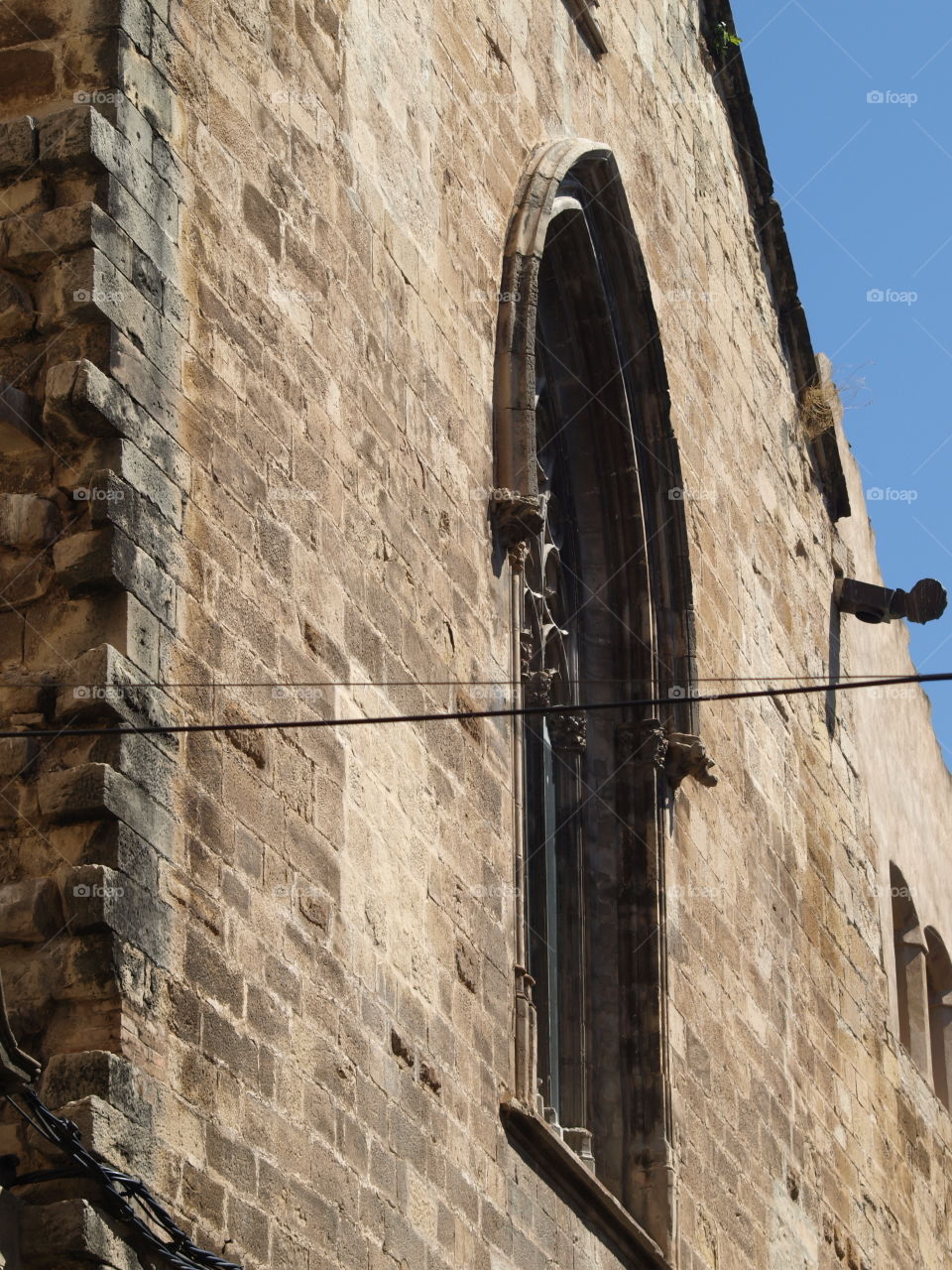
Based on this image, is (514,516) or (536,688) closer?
(514,516)

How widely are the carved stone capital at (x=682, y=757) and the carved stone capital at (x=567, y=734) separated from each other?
57 centimetres

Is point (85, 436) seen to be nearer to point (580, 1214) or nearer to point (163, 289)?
point (163, 289)

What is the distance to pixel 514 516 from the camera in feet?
28.6

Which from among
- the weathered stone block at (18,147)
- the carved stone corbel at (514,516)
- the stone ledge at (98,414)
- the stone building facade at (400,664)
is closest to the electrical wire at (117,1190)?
the stone building facade at (400,664)

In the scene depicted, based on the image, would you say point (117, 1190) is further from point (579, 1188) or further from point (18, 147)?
point (579, 1188)

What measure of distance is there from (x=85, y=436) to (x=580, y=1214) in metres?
3.47

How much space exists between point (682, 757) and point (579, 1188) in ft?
7.91

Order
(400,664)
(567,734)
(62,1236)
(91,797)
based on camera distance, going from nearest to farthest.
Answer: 1. (62,1236)
2. (91,797)
3. (400,664)
4. (567,734)

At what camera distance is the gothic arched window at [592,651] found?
9117 millimetres

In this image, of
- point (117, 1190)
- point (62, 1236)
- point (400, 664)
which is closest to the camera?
point (62, 1236)

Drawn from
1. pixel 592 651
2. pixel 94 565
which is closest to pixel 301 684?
pixel 94 565

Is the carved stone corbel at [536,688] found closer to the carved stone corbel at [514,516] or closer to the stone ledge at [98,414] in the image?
the carved stone corbel at [514,516]

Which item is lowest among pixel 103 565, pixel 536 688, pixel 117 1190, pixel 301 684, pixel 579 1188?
pixel 117 1190

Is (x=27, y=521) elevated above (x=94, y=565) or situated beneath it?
elevated above
